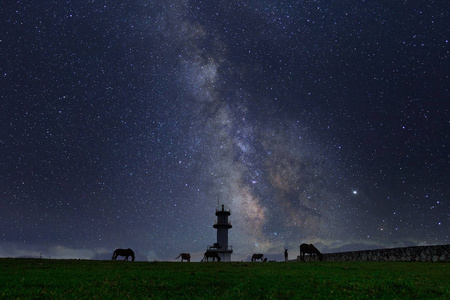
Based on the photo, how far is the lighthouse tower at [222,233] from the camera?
213 feet

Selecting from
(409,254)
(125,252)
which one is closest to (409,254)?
(409,254)

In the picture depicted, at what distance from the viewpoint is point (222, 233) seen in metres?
68.2

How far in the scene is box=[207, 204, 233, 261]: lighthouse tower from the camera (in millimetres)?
64938

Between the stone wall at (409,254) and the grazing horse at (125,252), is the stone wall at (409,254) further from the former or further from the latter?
the grazing horse at (125,252)

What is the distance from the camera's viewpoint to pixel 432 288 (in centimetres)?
1109

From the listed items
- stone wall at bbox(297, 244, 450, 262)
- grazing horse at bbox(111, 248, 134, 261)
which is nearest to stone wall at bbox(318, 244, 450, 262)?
stone wall at bbox(297, 244, 450, 262)

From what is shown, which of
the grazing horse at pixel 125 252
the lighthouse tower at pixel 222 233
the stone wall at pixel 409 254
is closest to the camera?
the stone wall at pixel 409 254

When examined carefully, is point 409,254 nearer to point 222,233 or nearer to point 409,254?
point 409,254

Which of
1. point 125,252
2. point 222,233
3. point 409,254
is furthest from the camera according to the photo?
point 222,233

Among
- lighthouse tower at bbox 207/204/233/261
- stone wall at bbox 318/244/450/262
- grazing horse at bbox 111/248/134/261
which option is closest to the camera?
stone wall at bbox 318/244/450/262

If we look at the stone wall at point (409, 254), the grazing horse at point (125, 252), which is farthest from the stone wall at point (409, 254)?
the grazing horse at point (125, 252)

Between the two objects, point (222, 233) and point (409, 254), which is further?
point (222, 233)

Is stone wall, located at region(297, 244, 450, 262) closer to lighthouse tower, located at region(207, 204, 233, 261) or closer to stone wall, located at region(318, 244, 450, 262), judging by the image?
stone wall, located at region(318, 244, 450, 262)

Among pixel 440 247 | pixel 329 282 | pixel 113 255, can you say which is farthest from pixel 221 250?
pixel 329 282
